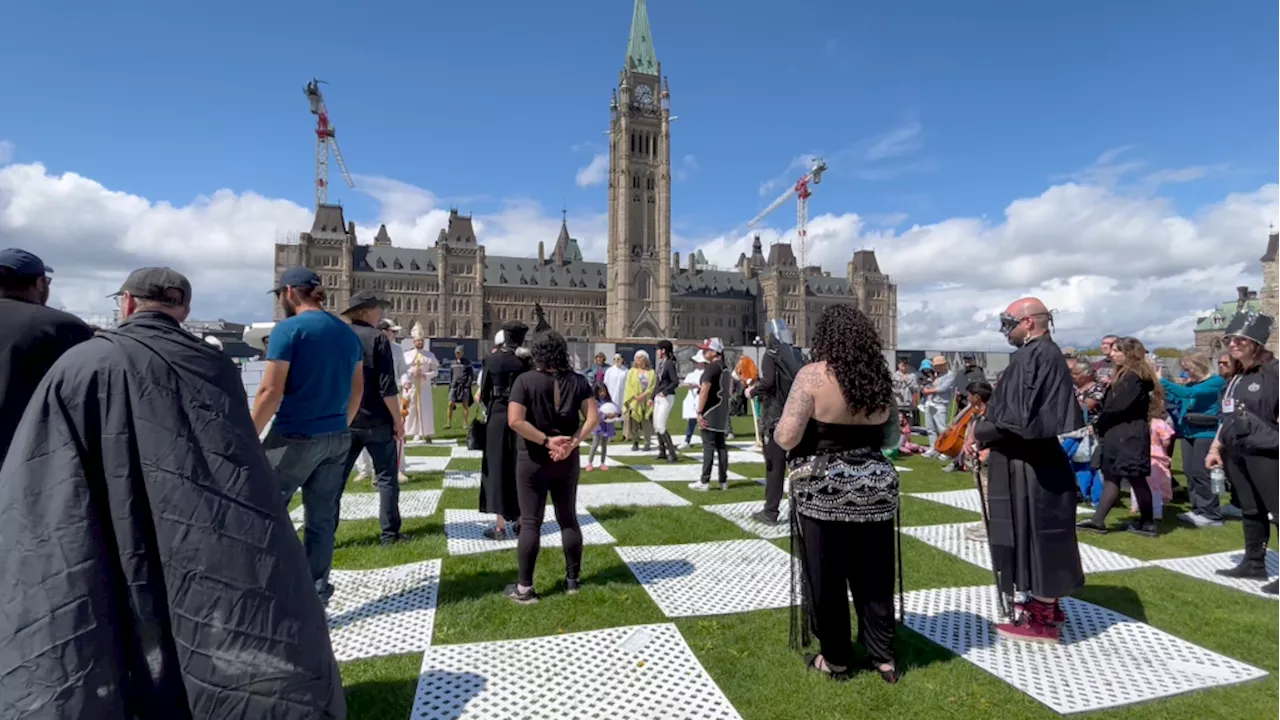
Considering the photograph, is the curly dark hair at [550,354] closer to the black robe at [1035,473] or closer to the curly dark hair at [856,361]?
the curly dark hair at [856,361]

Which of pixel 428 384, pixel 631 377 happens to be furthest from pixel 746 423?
pixel 428 384

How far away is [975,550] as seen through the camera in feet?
20.7

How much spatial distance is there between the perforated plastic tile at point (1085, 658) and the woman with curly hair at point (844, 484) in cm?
84

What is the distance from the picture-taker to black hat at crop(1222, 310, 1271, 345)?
5777 mm

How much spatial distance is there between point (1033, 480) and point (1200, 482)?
5455 mm

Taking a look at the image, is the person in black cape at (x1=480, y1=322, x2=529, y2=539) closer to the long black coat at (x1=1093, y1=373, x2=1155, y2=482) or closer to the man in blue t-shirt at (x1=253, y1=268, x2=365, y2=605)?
the man in blue t-shirt at (x1=253, y1=268, x2=365, y2=605)

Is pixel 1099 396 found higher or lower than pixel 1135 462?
higher

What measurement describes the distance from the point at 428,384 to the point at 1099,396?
441 inches

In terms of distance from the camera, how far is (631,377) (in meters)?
12.8

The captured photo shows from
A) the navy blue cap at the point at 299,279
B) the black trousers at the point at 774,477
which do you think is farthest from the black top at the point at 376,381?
the black trousers at the point at 774,477

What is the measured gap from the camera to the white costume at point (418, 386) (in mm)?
11972

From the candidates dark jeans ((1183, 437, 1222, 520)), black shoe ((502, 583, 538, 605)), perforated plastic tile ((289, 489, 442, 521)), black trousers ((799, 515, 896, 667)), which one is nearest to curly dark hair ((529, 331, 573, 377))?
black shoe ((502, 583, 538, 605))

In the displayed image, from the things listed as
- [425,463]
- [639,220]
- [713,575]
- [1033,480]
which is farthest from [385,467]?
[639,220]

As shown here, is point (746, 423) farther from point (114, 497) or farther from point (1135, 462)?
point (114, 497)
